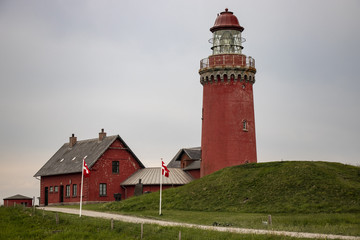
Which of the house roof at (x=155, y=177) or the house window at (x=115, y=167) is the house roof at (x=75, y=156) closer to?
the house window at (x=115, y=167)

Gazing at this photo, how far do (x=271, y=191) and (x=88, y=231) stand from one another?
16.3 m

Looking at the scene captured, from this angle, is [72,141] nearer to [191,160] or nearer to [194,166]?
[191,160]

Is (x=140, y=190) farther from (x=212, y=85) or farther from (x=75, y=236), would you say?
(x=75, y=236)

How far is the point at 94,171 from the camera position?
57.4 m

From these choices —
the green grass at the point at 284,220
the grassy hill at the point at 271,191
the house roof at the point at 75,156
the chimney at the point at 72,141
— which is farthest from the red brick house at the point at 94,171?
the green grass at the point at 284,220

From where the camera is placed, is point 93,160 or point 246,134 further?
point 93,160

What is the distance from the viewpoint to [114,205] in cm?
4556

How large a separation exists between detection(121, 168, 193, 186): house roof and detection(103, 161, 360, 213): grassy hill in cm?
847

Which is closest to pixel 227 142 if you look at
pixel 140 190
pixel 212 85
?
pixel 212 85

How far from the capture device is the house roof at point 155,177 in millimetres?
56562

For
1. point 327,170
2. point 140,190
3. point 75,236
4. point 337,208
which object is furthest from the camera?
point 140,190

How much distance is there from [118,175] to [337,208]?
29.1 meters

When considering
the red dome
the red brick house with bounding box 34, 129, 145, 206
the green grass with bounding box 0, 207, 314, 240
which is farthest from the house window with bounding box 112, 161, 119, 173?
the green grass with bounding box 0, 207, 314, 240

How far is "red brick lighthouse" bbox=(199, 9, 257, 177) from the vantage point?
51.8 metres
